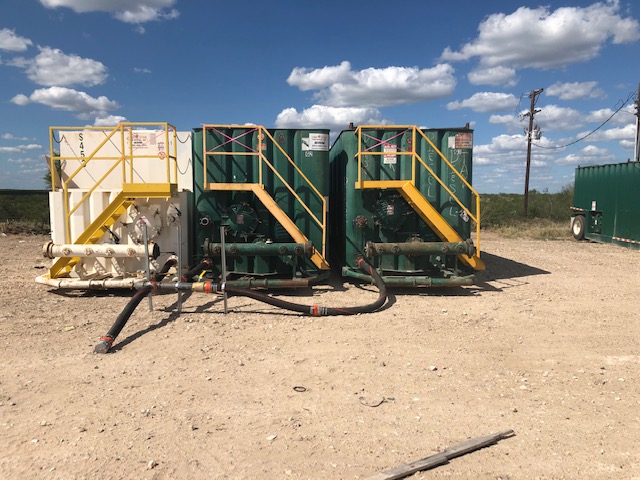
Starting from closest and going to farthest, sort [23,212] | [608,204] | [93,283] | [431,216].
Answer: [93,283], [431,216], [608,204], [23,212]

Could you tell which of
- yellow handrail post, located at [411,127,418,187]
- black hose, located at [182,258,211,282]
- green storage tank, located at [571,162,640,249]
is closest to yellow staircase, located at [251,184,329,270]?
black hose, located at [182,258,211,282]

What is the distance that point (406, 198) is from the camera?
854 centimetres

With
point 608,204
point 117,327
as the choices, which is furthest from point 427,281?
point 608,204

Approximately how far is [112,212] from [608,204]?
16.8m

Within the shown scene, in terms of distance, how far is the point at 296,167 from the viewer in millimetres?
8562

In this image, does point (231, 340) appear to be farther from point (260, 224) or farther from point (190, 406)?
point (260, 224)

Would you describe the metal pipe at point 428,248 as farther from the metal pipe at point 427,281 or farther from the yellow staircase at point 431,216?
the metal pipe at point 427,281

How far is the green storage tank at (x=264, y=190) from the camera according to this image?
8.55 metres

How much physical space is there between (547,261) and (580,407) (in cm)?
960

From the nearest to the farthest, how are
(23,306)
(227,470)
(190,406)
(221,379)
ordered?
(227,470)
(190,406)
(221,379)
(23,306)

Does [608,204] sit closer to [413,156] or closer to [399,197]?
[399,197]

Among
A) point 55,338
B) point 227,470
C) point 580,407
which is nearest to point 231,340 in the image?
point 55,338

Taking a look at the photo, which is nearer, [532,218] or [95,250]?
[95,250]

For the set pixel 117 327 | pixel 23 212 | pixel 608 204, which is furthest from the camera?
pixel 23 212
